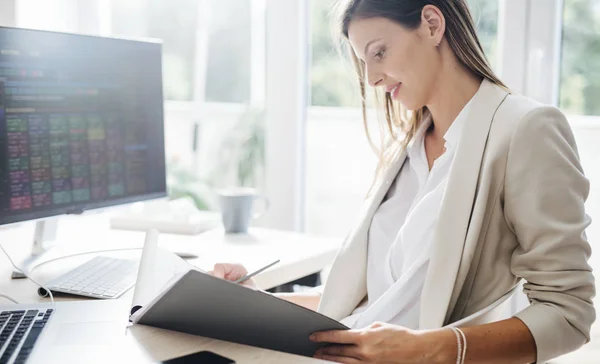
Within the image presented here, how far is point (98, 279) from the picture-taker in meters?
1.36

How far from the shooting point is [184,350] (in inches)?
37.9

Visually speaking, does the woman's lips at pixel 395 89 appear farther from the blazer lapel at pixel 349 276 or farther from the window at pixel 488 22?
the window at pixel 488 22

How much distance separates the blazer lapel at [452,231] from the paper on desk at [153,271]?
41 centimetres

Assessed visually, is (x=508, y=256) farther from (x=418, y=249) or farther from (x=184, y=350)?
(x=184, y=350)

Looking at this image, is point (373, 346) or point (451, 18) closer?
point (373, 346)

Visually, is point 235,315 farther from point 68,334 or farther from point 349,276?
point 349,276

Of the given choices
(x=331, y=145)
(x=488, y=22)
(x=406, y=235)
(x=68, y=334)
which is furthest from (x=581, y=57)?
(x=68, y=334)

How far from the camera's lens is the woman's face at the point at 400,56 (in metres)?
1.30

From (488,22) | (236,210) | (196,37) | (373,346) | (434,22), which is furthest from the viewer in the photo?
(196,37)

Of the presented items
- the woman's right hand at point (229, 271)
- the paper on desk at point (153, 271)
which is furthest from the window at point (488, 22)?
the paper on desk at point (153, 271)

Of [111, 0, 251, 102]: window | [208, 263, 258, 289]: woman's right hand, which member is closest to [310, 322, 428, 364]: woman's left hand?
[208, 263, 258, 289]: woman's right hand

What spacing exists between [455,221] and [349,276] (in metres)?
0.31

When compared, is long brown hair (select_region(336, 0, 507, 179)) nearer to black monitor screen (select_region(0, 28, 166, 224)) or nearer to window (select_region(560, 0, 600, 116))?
black monitor screen (select_region(0, 28, 166, 224))

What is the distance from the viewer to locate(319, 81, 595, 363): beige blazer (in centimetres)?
108
